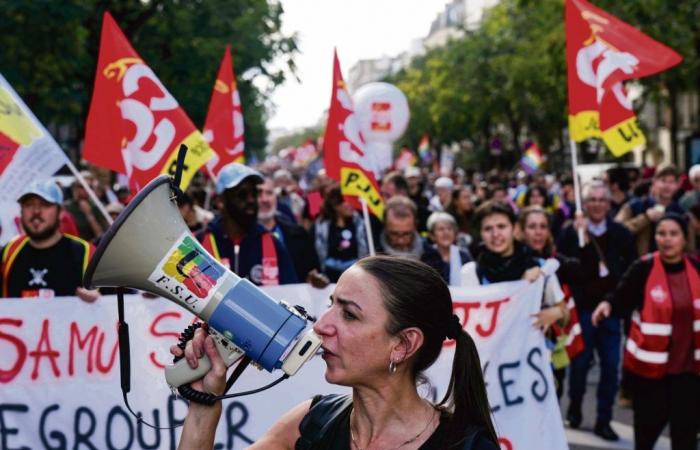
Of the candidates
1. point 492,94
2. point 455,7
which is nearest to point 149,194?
point 492,94

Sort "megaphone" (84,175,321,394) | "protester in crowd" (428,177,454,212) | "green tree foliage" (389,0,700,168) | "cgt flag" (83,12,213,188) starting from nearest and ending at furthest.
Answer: "megaphone" (84,175,321,394) < "cgt flag" (83,12,213,188) < "protester in crowd" (428,177,454,212) < "green tree foliage" (389,0,700,168)

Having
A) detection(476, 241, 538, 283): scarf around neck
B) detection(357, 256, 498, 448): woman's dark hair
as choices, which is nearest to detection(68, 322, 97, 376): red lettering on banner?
detection(476, 241, 538, 283): scarf around neck

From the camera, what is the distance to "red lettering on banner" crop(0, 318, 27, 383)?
199 inches

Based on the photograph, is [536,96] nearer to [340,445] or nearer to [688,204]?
[688,204]

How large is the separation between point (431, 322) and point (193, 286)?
0.54 meters

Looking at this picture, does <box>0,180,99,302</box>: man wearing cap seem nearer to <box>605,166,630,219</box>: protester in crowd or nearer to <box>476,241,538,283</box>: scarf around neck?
<box>476,241,538,283</box>: scarf around neck

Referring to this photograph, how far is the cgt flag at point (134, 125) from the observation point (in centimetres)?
644

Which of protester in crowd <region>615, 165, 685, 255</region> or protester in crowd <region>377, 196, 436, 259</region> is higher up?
protester in crowd <region>377, 196, 436, 259</region>

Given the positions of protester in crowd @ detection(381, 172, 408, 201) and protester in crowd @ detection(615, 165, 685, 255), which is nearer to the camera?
protester in crowd @ detection(615, 165, 685, 255)

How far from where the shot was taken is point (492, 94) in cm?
4359

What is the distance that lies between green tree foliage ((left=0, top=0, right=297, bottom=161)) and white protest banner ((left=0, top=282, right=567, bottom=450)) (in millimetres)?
10593

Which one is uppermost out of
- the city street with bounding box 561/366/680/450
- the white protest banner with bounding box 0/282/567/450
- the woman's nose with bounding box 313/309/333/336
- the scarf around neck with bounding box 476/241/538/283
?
the woman's nose with bounding box 313/309/333/336

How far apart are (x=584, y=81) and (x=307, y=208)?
18.9 ft

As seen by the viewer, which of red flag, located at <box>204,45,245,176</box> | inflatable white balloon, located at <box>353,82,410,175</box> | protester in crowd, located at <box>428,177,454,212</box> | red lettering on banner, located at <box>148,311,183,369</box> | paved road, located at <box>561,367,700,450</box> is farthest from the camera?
inflatable white balloon, located at <box>353,82,410,175</box>
